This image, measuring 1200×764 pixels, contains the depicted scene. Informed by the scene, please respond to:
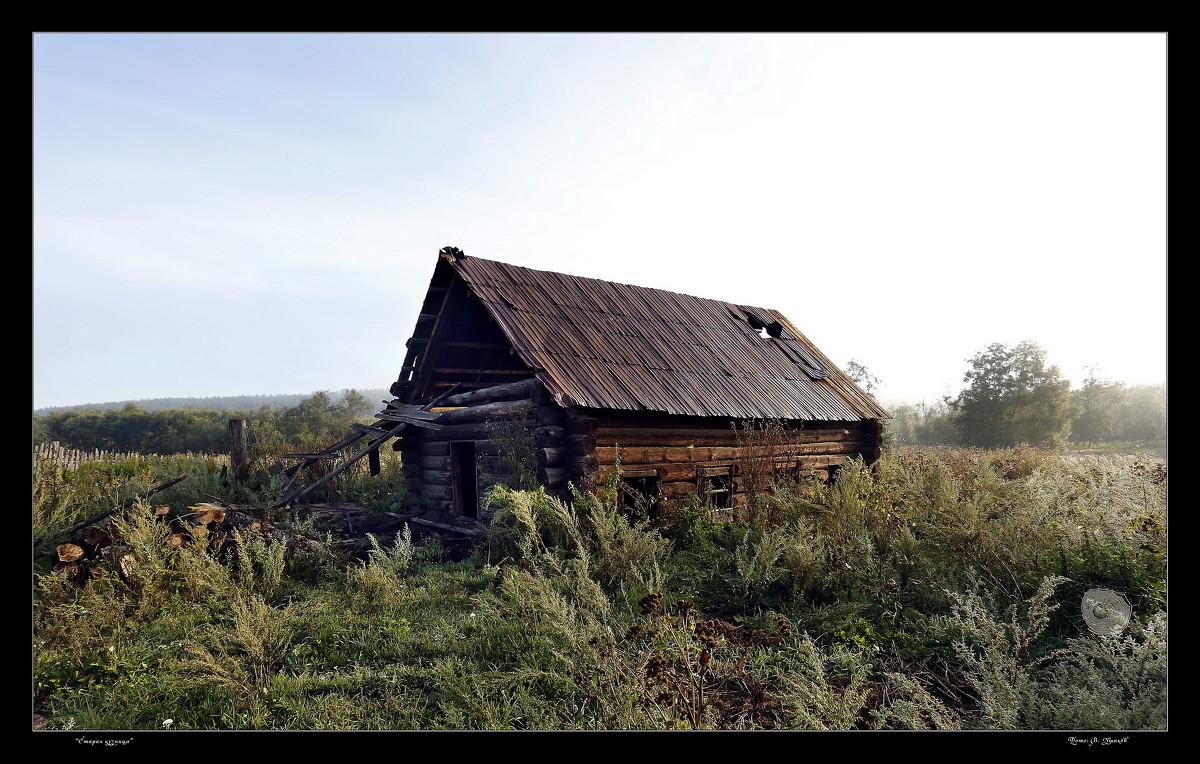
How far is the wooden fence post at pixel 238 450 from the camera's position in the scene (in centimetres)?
1176

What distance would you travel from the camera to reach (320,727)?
3684mm

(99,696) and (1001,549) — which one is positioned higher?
(1001,549)

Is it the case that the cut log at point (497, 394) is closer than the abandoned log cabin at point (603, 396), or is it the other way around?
the abandoned log cabin at point (603, 396)

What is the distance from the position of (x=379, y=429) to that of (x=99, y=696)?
Result: 336 inches

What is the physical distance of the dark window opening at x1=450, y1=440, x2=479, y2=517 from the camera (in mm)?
12016

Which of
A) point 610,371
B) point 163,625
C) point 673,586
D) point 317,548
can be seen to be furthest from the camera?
point 610,371

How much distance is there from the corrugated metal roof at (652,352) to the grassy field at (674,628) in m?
2.87

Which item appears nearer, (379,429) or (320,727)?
(320,727)

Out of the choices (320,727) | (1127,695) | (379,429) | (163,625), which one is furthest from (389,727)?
(379,429)

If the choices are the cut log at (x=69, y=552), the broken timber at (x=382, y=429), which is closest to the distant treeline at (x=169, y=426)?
the broken timber at (x=382, y=429)

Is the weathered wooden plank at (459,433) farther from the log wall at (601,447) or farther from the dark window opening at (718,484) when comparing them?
the dark window opening at (718,484)

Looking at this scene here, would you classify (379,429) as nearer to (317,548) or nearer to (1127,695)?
(317,548)

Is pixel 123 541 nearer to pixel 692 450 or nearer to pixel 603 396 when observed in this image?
pixel 603 396

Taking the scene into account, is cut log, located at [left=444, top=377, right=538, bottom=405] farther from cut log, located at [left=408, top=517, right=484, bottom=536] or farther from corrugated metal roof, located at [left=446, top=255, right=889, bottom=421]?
cut log, located at [left=408, top=517, right=484, bottom=536]
